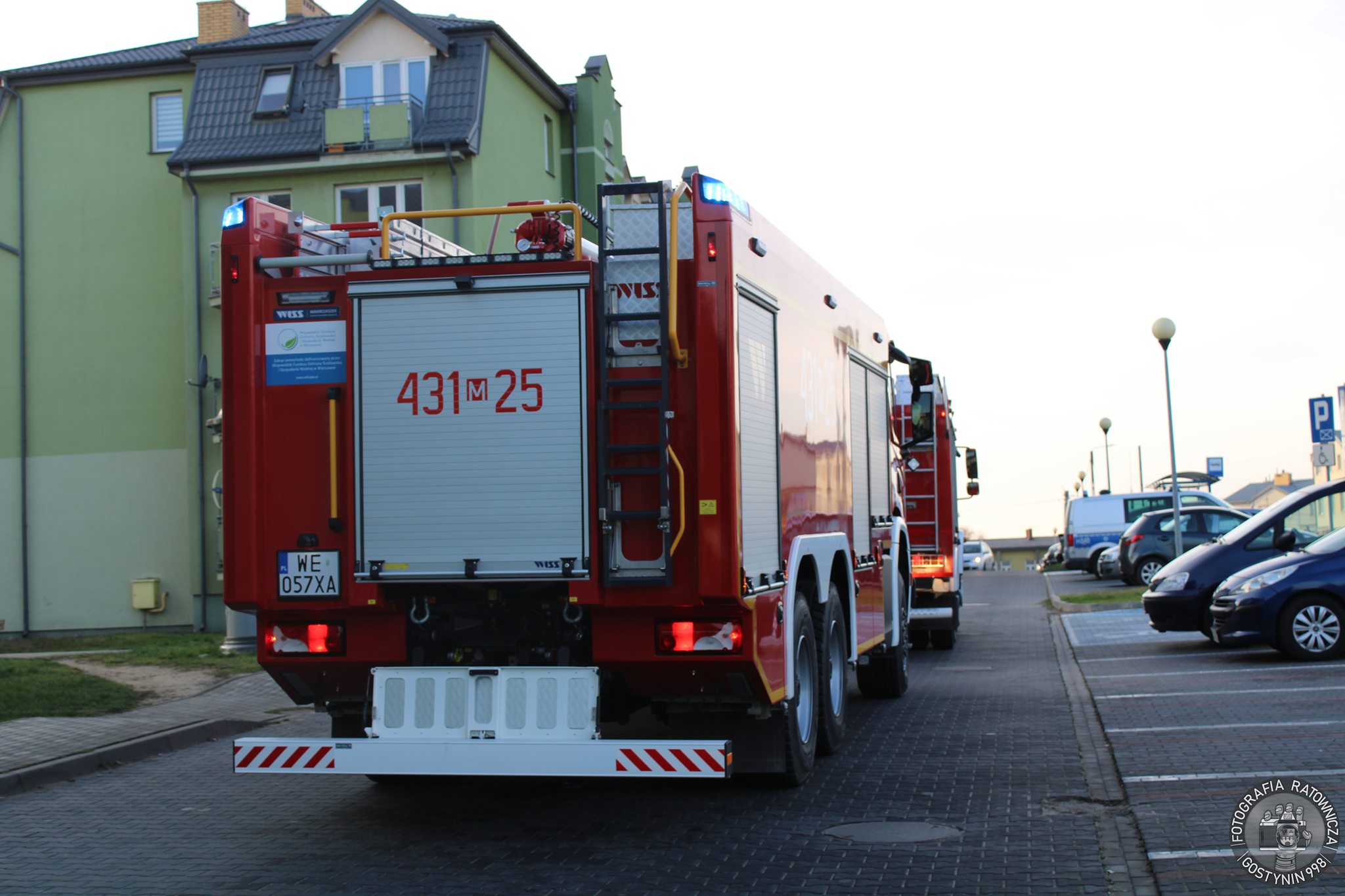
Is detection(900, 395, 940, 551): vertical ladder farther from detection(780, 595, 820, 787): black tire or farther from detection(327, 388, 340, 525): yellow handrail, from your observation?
detection(327, 388, 340, 525): yellow handrail

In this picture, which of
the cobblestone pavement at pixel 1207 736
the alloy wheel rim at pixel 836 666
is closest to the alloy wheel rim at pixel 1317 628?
the cobblestone pavement at pixel 1207 736

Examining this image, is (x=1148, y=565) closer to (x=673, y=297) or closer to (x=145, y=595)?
(x=145, y=595)

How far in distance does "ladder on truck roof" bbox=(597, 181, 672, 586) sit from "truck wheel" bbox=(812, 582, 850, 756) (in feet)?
7.29

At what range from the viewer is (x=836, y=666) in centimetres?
977

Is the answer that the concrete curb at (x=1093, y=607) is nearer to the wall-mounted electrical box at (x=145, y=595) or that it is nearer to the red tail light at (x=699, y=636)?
the wall-mounted electrical box at (x=145, y=595)

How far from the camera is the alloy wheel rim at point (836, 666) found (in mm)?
9555

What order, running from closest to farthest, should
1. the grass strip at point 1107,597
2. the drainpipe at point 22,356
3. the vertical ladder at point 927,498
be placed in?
the vertical ladder at point 927,498, the grass strip at point 1107,597, the drainpipe at point 22,356

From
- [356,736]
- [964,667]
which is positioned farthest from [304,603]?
[964,667]

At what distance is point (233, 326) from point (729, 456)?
2723 millimetres

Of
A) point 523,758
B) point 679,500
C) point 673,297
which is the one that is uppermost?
point 673,297

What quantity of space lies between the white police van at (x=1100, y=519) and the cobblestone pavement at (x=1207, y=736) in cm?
2144

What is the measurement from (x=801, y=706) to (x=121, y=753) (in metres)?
5.28

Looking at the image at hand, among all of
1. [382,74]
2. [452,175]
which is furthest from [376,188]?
[382,74]

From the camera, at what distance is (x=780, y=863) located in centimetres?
673
